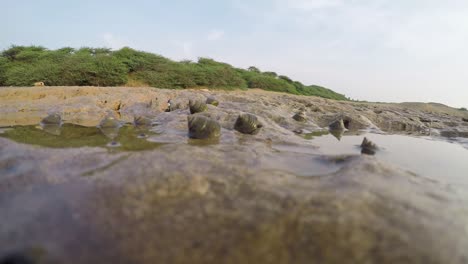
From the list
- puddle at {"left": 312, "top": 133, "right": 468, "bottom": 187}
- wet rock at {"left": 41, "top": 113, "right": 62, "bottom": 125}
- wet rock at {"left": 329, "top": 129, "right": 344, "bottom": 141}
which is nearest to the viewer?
puddle at {"left": 312, "top": 133, "right": 468, "bottom": 187}

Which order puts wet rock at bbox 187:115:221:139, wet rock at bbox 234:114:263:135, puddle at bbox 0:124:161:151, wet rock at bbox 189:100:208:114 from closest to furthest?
puddle at bbox 0:124:161:151 < wet rock at bbox 187:115:221:139 < wet rock at bbox 234:114:263:135 < wet rock at bbox 189:100:208:114

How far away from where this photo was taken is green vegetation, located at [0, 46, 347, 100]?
10.3m

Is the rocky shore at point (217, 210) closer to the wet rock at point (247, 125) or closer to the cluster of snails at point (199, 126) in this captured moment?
the cluster of snails at point (199, 126)

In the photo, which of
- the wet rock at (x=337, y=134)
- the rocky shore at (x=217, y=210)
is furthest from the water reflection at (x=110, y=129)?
the wet rock at (x=337, y=134)

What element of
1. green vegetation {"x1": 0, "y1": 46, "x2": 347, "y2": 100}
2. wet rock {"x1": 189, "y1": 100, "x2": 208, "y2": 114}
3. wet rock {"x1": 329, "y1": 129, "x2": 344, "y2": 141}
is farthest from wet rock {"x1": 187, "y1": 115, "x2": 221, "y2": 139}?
green vegetation {"x1": 0, "y1": 46, "x2": 347, "y2": 100}

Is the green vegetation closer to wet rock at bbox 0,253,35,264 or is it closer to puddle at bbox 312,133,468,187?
puddle at bbox 312,133,468,187

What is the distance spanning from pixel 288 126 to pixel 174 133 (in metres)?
1.70

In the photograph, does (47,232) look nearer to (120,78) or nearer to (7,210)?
(7,210)

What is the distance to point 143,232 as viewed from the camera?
2.75 ft

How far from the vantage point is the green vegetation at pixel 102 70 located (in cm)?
1030

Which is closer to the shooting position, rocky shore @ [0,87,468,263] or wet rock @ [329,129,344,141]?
rocky shore @ [0,87,468,263]

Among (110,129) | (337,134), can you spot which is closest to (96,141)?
(110,129)

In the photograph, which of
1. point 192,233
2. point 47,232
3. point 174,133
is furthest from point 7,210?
point 174,133

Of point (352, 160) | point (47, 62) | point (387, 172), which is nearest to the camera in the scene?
point (387, 172)
